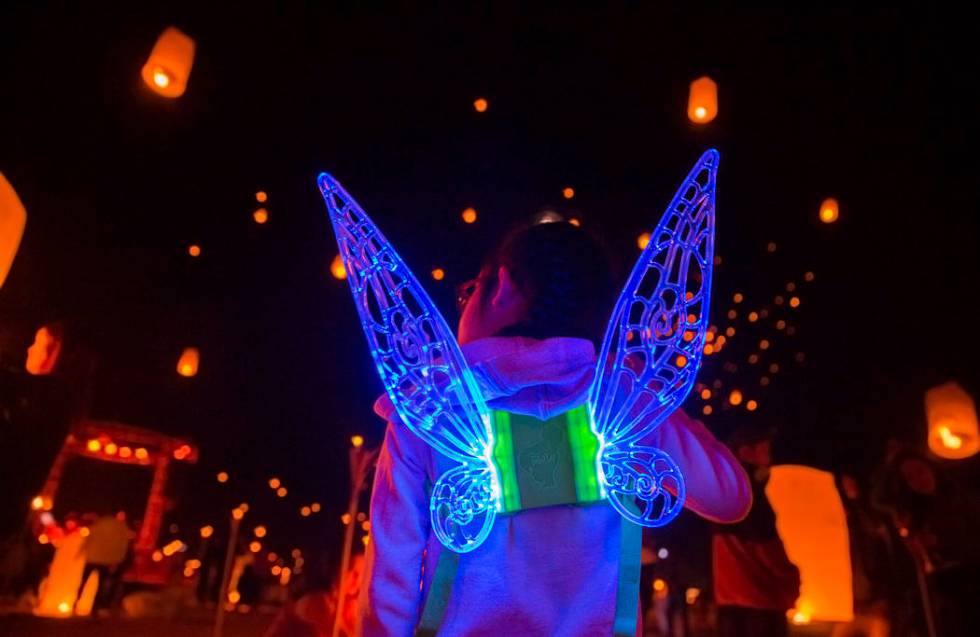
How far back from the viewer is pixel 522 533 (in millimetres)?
1508

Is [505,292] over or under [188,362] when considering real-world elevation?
under

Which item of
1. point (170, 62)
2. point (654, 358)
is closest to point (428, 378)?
point (654, 358)

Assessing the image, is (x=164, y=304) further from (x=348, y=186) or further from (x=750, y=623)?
(x=750, y=623)

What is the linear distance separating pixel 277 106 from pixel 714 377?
7.31m

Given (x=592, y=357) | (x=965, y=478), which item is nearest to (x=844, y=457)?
(x=965, y=478)

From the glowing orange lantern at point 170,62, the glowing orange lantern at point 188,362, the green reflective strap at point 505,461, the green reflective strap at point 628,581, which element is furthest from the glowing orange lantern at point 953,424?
the glowing orange lantern at point 188,362

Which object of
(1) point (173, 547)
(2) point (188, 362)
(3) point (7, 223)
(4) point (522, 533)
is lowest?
(1) point (173, 547)

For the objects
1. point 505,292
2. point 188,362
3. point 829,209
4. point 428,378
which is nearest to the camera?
point 428,378

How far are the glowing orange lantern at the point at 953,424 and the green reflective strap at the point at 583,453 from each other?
6256mm

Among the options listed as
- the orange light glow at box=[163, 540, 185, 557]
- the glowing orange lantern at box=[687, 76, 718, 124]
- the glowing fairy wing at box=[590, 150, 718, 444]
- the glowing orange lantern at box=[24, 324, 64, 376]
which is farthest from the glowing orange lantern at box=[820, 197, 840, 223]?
the orange light glow at box=[163, 540, 185, 557]

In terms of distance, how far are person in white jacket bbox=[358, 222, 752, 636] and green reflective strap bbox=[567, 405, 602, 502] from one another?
28 millimetres

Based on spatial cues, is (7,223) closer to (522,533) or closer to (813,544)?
(522,533)

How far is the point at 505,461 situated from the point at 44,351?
5.97 meters

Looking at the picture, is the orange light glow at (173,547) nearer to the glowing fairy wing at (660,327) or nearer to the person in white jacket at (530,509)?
the person in white jacket at (530,509)
